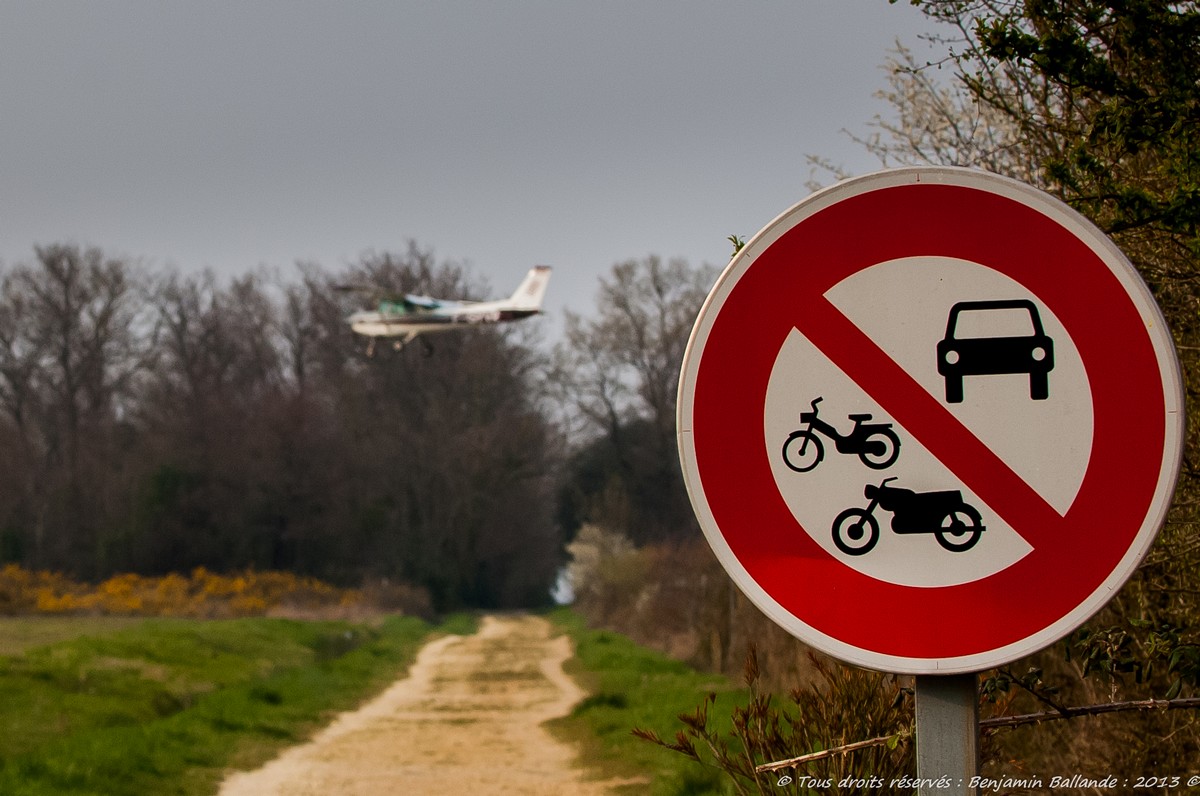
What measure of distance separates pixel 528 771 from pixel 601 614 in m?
31.4

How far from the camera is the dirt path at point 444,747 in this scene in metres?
10.8

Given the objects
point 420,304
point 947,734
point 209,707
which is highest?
point 420,304

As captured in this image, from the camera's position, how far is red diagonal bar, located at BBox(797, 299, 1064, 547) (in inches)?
80.6

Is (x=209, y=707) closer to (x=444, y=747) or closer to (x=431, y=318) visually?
(x=444, y=747)

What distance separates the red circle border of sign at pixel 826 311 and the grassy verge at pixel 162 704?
28.7 feet

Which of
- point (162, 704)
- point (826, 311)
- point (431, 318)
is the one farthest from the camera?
point (431, 318)

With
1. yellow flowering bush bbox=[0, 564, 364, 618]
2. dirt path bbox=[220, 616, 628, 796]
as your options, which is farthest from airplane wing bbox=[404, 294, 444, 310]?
dirt path bbox=[220, 616, 628, 796]

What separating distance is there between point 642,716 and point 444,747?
6.41 ft

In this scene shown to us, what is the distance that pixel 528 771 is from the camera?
Result: 11766 millimetres

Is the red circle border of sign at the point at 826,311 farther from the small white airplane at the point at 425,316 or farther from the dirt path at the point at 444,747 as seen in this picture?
the small white airplane at the point at 425,316

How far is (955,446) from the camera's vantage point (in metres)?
2.06

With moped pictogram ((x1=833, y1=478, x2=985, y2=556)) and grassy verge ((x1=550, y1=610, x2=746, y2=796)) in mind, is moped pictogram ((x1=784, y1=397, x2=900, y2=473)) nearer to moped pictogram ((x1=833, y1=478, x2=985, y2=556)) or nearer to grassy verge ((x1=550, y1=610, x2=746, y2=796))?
moped pictogram ((x1=833, y1=478, x2=985, y2=556))

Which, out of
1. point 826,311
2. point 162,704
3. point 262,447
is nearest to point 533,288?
point 262,447

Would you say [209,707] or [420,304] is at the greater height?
[420,304]
